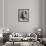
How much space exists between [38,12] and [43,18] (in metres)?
0.12

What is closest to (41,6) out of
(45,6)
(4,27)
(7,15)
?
(45,6)

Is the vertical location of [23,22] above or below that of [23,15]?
below

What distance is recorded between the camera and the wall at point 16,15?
1.79 meters

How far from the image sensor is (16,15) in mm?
1813

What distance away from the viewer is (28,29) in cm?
180

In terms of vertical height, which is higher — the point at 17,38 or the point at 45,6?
the point at 45,6

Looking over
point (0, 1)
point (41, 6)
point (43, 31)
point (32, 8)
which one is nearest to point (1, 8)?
point (0, 1)

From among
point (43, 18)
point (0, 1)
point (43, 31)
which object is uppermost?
point (0, 1)

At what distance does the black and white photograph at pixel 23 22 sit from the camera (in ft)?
5.72

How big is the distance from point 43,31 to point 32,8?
0.39 m

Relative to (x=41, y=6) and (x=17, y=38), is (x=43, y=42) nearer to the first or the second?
(x=17, y=38)

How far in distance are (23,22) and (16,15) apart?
15 cm

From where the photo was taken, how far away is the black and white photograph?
1744 millimetres

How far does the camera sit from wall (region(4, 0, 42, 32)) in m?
1.79
